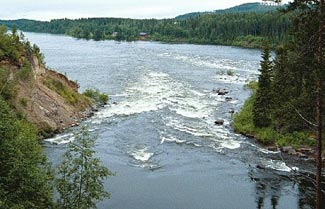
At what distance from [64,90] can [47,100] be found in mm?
6163

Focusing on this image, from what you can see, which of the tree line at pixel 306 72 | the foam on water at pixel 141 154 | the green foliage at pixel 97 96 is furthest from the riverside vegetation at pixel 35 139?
the tree line at pixel 306 72

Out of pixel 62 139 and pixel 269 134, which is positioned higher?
pixel 269 134

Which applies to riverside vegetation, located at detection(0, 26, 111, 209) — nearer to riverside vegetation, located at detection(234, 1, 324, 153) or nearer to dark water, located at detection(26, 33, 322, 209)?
dark water, located at detection(26, 33, 322, 209)

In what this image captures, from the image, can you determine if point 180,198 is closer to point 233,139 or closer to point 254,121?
point 233,139

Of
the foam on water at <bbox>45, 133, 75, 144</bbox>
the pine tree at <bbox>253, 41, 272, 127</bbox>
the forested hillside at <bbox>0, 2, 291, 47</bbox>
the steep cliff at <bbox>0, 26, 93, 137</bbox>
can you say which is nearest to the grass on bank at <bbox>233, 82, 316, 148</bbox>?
the pine tree at <bbox>253, 41, 272, 127</bbox>

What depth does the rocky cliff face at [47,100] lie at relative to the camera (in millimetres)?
44603

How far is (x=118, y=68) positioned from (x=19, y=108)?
45.3 metres

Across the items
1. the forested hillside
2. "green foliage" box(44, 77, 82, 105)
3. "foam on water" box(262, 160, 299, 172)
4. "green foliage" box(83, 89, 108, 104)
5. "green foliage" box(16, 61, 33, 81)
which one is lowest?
"foam on water" box(262, 160, 299, 172)

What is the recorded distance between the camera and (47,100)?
49.1 metres

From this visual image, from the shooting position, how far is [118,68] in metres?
87.6

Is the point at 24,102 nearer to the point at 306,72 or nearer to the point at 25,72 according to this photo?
the point at 25,72

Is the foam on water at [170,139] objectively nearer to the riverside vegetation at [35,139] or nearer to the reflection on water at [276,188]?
the riverside vegetation at [35,139]

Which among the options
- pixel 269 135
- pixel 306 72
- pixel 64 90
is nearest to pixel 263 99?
pixel 269 135

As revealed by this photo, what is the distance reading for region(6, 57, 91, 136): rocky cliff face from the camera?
4460 cm
